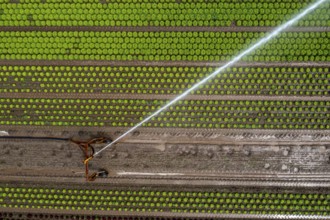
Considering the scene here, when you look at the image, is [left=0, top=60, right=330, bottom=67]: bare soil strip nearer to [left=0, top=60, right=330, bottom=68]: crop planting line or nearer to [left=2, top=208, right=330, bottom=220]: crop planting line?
[left=0, top=60, right=330, bottom=68]: crop planting line

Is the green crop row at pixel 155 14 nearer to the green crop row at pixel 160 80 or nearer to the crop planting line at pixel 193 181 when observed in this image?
the green crop row at pixel 160 80

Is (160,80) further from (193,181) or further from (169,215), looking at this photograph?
(169,215)

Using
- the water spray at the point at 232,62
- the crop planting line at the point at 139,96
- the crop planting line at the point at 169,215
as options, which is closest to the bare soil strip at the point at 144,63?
the water spray at the point at 232,62

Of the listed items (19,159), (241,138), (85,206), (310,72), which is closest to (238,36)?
(310,72)

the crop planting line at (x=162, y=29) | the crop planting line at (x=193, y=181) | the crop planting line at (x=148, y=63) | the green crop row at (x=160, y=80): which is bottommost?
the crop planting line at (x=193, y=181)

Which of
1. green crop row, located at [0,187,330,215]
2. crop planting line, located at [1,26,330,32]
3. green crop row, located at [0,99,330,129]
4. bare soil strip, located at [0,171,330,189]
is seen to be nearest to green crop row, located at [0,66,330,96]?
green crop row, located at [0,99,330,129]

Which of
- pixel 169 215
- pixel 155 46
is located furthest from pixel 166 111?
pixel 169 215
